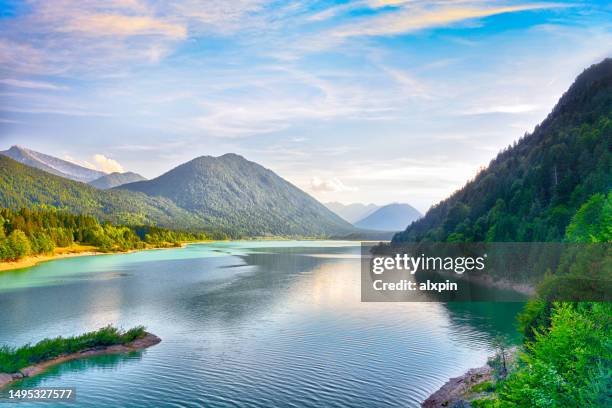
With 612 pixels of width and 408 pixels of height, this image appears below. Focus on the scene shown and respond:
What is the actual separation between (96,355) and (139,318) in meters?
24.0

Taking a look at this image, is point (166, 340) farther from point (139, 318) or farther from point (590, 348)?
point (590, 348)

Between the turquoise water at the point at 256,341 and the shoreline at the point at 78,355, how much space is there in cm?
147

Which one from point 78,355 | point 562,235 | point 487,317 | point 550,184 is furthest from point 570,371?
point 550,184

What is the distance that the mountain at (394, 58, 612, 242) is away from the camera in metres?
112

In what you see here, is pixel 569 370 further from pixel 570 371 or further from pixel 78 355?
pixel 78 355

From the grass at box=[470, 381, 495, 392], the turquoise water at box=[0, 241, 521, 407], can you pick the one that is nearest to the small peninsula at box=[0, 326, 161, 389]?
the turquoise water at box=[0, 241, 521, 407]

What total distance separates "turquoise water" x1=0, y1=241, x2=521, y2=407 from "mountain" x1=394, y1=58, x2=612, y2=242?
4092 cm

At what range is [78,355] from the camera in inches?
1989

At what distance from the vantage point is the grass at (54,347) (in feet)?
147

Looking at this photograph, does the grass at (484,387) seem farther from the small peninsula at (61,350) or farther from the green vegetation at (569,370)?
the small peninsula at (61,350)

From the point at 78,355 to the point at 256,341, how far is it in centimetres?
2072

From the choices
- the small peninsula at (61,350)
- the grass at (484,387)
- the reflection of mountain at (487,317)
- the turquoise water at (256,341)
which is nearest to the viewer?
the grass at (484,387)

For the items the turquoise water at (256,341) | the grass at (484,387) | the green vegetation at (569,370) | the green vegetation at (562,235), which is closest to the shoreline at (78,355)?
the turquoise water at (256,341)

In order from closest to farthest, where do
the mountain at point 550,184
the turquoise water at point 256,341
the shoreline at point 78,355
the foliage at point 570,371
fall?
the foliage at point 570,371, the turquoise water at point 256,341, the shoreline at point 78,355, the mountain at point 550,184
